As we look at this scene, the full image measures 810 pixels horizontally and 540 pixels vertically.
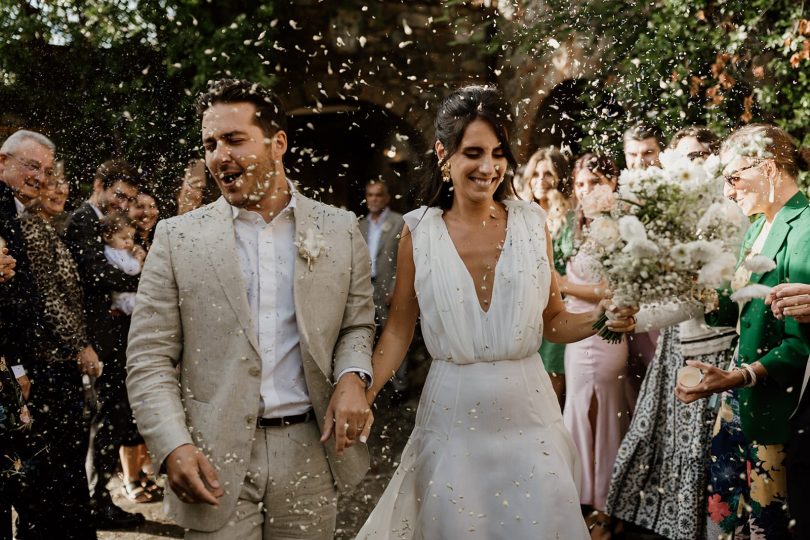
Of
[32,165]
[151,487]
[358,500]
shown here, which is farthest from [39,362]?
[358,500]

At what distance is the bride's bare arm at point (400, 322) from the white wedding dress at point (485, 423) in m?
0.05

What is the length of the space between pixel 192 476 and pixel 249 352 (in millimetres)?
367

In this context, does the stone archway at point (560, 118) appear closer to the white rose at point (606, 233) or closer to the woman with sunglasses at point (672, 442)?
the woman with sunglasses at point (672, 442)

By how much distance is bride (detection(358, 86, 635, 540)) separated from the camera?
2816mm

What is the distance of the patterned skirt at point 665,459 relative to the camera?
13.7 ft

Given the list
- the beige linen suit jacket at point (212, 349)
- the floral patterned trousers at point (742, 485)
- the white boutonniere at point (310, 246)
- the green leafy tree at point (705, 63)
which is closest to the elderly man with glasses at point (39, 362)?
the beige linen suit jacket at point (212, 349)

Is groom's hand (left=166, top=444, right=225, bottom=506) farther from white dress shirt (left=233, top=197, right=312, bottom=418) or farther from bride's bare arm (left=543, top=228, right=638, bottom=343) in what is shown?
bride's bare arm (left=543, top=228, right=638, bottom=343)

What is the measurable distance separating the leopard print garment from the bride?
76.0 inches

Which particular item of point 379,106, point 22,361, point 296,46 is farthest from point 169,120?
point 22,361

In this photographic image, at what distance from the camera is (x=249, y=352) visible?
8.06 feet

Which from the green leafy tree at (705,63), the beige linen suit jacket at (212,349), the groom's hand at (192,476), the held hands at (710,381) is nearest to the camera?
the groom's hand at (192,476)

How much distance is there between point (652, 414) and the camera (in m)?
4.41

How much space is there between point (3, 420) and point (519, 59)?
5.86m

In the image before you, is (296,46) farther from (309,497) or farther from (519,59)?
(309,497)
